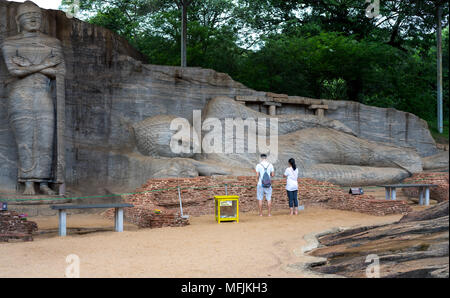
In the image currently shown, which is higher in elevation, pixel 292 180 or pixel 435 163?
pixel 435 163

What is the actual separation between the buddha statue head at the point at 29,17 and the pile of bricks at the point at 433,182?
10.1 m

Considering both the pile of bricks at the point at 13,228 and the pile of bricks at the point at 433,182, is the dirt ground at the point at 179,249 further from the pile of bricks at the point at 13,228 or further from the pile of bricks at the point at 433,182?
the pile of bricks at the point at 433,182

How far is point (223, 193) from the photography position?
1056cm

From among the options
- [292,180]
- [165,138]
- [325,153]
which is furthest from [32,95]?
[325,153]

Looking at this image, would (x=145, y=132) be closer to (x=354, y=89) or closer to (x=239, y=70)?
(x=239, y=70)

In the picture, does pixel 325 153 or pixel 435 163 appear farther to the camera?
pixel 435 163

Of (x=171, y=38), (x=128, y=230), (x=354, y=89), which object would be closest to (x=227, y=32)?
(x=171, y=38)

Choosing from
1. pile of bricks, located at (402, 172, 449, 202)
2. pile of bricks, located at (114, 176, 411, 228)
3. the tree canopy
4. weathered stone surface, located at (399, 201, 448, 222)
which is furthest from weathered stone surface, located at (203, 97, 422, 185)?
weathered stone surface, located at (399, 201, 448, 222)

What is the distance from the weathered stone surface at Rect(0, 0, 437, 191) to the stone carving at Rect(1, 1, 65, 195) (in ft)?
2.08

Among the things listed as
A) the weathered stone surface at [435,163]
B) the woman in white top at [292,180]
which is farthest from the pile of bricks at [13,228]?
the weathered stone surface at [435,163]

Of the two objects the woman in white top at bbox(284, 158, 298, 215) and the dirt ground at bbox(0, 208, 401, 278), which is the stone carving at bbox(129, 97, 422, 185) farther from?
the dirt ground at bbox(0, 208, 401, 278)

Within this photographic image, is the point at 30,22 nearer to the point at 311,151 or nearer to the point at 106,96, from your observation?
the point at 106,96

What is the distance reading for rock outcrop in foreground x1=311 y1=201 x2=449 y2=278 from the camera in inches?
161

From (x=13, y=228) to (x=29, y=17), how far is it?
602cm
